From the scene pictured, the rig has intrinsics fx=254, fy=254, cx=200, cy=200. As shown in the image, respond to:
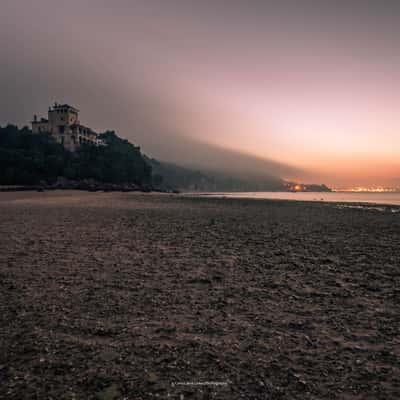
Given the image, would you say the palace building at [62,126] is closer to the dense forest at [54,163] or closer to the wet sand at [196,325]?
the dense forest at [54,163]

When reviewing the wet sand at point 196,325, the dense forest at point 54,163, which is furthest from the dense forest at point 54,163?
the wet sand at point 196,325

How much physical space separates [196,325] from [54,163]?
90.6m

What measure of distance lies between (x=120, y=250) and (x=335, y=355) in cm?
775

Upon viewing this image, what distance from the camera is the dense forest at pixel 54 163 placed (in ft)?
240

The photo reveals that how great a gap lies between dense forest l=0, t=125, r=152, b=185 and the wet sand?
258 ft

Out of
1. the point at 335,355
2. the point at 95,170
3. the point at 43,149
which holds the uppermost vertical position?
the point at 43,149

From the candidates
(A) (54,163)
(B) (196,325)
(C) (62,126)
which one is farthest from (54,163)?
(B) (196,325)

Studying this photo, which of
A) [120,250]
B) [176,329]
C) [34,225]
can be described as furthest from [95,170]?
[176,329]

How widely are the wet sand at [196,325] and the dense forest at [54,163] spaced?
78606 mm

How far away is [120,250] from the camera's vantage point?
31.6ft

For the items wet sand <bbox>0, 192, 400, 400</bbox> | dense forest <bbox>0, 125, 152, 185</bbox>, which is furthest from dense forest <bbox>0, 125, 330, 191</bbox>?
wet sand <bbox>0, 192, 400, 400</bbox>

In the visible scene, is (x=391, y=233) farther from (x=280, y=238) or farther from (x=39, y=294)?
(x=39, y=294)

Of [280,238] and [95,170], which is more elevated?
[95,170]

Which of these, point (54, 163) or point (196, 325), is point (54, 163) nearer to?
point (54, 163)
